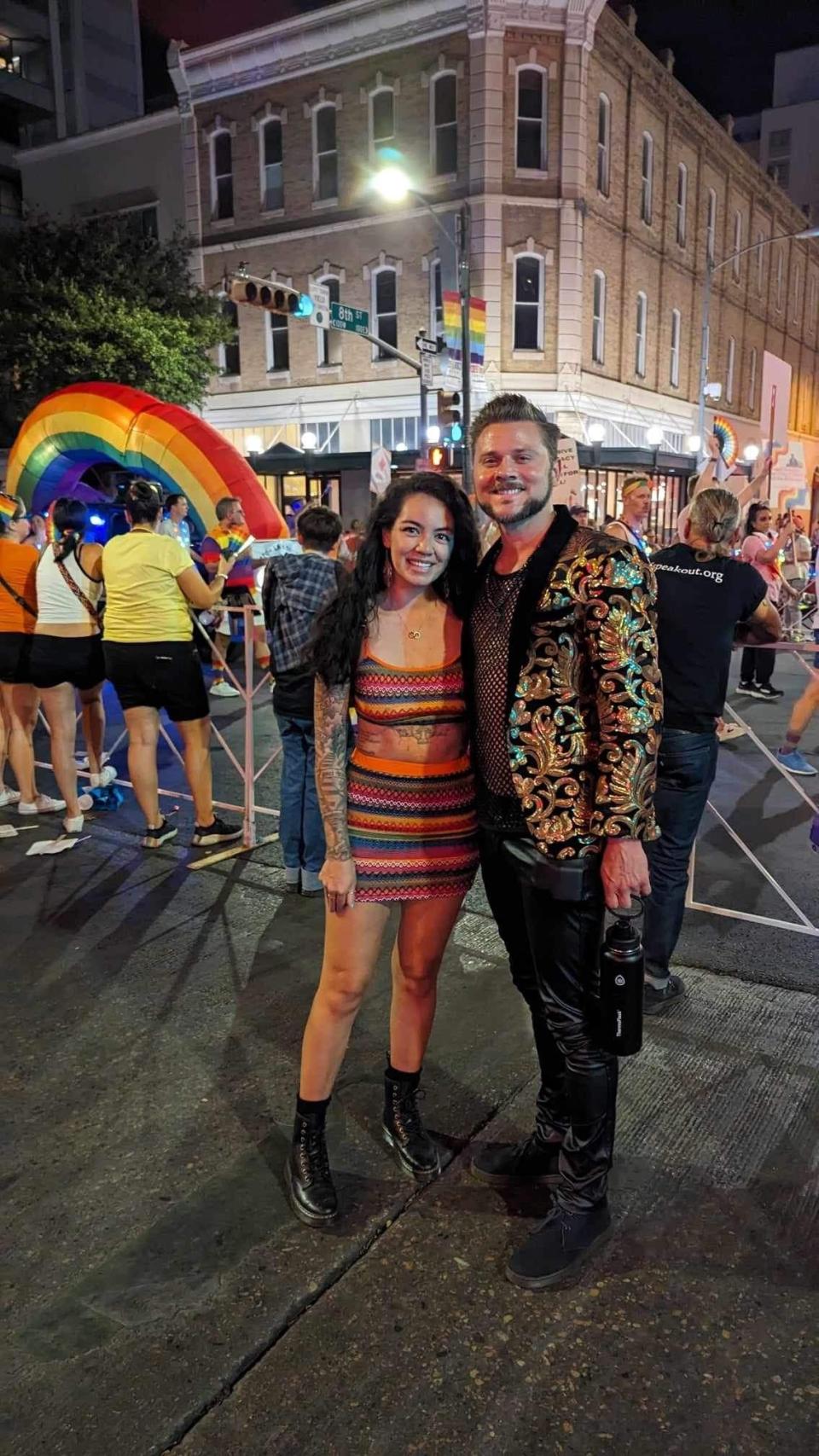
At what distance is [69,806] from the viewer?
6191 millimetres

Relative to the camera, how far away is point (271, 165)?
26469 millimetres

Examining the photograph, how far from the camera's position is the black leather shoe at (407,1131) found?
9.63 feet

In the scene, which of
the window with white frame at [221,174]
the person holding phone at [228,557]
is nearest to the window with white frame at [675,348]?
the window with white frame at [221,174]

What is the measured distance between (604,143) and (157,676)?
24660 millimetres

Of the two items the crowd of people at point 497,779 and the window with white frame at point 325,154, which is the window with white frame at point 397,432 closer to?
the window with white frame at point 325,154

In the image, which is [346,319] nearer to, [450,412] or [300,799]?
[450,412]

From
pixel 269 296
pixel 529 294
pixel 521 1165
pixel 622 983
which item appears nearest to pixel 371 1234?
pixel 521 1165

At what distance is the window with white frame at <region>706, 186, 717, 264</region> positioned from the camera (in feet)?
103

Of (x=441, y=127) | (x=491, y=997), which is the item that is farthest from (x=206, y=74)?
(x=491, y=997)

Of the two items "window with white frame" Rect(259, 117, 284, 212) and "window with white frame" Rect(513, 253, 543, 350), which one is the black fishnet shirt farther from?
"window with white frame" Rect(259, 117, 284, 212)

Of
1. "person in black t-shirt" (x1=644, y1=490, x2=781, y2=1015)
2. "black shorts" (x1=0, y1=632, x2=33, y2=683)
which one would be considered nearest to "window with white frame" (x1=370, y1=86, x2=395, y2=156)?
"black shorts" (x1=0, y1=632, x2=33, y2=683)

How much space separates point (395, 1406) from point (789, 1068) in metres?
1.93

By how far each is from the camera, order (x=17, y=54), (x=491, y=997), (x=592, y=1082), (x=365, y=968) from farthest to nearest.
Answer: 1. (x=17, y=54)
2. (x=491, y=997)
3. (x=365, y=968)
4. (x=592, y=1082)

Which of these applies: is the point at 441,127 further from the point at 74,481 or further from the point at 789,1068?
the point at 789,1068
